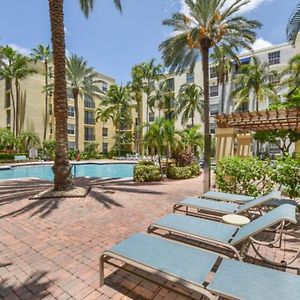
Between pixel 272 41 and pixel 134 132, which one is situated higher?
pixel 272 41

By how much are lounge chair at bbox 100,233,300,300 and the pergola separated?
775cm

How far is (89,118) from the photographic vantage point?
46.5 m

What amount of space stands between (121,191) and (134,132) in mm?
37964

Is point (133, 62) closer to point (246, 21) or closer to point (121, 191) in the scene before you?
point (246, 21)

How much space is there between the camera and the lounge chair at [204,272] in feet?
7.80

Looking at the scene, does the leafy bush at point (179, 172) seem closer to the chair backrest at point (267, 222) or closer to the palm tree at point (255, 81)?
the chair backrest at point (267, 222)

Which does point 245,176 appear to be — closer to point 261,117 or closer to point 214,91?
point 261,117

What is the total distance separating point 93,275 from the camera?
3717 millimetres

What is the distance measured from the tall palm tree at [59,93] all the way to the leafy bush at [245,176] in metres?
6.29

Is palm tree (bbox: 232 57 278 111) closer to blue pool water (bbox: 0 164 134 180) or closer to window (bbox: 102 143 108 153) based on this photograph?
blue pool water (bbox: 0 164 134 180)

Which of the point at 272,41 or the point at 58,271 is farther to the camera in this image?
the point at 272,41

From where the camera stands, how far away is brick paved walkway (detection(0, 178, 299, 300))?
335cm

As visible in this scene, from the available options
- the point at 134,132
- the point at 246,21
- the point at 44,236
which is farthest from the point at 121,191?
the point at 134,132

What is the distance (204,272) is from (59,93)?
906cm
